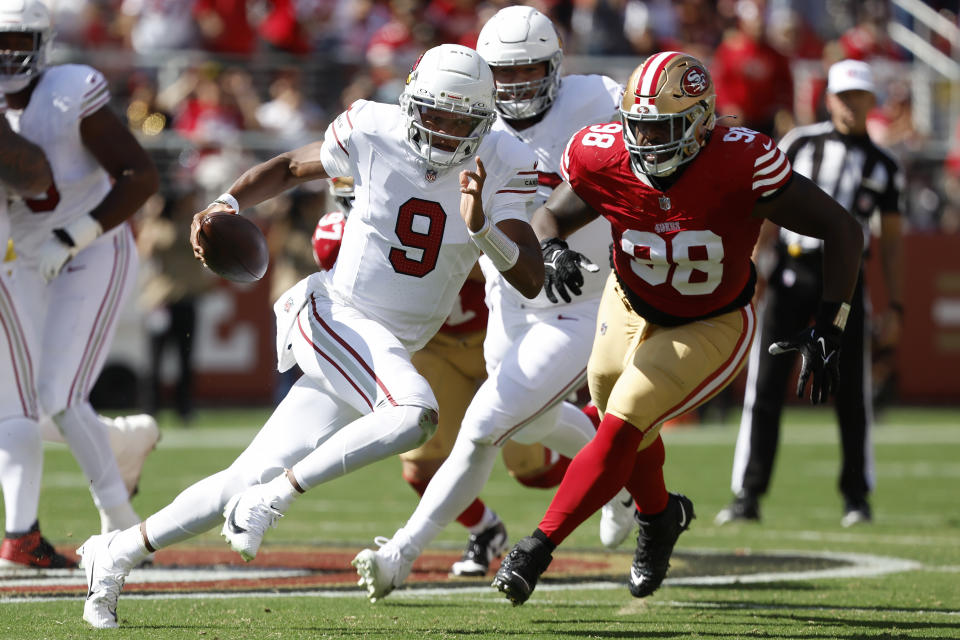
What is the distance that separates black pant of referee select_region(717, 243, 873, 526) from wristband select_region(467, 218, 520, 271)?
3451 mm

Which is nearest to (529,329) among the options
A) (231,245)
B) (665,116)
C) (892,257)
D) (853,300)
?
(665,116)

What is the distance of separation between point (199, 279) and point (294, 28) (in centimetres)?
325

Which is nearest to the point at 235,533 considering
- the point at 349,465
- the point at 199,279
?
the point at 349,465

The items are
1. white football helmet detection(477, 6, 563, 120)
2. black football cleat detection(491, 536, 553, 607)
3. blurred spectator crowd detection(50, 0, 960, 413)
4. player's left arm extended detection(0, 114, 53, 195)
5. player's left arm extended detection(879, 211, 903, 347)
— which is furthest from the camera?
blurred spectator crowd detection(50, 0, 960, 413)

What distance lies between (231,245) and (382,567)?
3.61 ft

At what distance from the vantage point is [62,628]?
436 centimetres

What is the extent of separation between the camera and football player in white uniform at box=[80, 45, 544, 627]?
4.41 meters

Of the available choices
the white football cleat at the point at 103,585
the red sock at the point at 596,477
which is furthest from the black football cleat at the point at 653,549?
the white football cleat at the point at 103,585

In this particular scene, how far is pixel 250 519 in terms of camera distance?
4.34 m

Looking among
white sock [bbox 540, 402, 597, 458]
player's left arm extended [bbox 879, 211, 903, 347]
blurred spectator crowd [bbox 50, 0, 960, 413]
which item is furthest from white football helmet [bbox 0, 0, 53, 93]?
blurred spectator crowd [bbox 50, 0, 960, 413]

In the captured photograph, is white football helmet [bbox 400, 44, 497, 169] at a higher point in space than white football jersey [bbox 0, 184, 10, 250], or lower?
higher

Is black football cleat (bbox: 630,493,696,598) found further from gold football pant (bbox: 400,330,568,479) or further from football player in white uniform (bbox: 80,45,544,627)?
gold football pant (bbox: 400,330,568,479)

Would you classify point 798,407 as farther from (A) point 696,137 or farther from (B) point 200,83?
(A) point 696,137

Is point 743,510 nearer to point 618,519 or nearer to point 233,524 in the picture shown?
point 618,519
